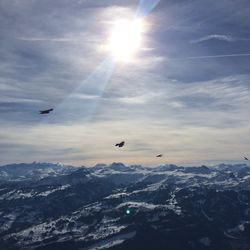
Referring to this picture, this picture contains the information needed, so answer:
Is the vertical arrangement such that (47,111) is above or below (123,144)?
above
